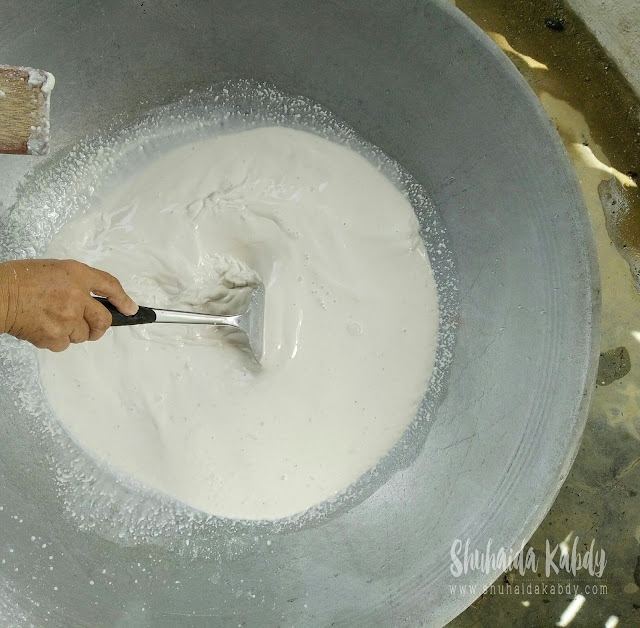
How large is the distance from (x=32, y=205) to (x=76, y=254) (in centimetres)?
12

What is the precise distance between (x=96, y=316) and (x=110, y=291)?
0.13 feet

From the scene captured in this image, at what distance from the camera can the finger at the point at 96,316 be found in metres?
0.75

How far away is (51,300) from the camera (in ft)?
2.42

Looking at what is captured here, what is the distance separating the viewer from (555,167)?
34.4 inches

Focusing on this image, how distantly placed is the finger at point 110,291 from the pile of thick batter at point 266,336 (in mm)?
189

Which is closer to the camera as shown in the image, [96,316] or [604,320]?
[96,316]

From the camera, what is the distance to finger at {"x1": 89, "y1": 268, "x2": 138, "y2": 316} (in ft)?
2.49

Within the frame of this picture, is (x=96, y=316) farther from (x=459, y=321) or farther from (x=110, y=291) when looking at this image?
(x=459, y=321)

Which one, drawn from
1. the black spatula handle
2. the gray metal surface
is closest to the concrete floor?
the gray metal surface

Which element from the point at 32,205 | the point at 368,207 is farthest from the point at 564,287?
the point at 32,205

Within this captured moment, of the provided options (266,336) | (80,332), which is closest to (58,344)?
(80,332)

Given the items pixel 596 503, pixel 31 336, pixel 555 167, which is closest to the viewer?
pixel 31 336

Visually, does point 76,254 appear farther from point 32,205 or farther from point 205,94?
point 205,94

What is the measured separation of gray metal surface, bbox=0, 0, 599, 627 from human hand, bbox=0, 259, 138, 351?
1.06 feet
